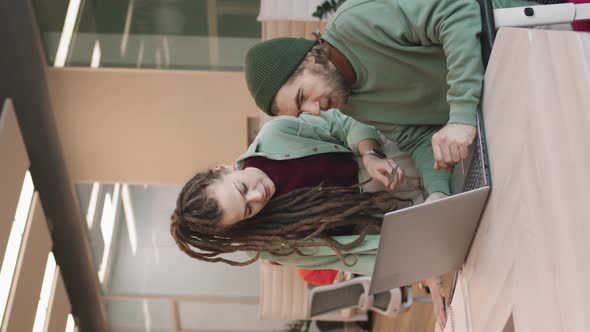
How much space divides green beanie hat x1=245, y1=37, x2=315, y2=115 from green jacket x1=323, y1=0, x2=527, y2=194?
0.07 m

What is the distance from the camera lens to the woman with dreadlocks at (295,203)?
4.57ft

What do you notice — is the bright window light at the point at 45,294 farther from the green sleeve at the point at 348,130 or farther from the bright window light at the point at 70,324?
the green sleeve at the point at 348,130

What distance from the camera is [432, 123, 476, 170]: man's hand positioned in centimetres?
118

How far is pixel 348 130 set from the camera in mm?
1545

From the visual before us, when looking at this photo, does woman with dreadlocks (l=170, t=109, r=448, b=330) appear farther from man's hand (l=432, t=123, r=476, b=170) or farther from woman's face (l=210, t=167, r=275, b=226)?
man's hand (l=432, t=123, r=476, b=170)

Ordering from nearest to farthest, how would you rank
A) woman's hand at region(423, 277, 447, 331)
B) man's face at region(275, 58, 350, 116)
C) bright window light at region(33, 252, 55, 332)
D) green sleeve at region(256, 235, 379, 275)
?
1. man's face at region(275, 58, 350, 116)
2. green sleeve at region(256, 235, 379, 275)
3. woman's hand at region(423, 277, 447, 331)
4. bright window light at region(33, 252, 55, 332)

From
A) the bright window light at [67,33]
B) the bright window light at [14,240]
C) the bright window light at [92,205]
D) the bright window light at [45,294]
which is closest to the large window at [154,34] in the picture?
the bright window light at [67,33]

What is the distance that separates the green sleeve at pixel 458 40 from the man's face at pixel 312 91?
0.58 feet

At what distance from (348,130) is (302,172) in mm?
155

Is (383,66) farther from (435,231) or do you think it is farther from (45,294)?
(45,294)

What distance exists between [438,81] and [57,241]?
10.8 feet

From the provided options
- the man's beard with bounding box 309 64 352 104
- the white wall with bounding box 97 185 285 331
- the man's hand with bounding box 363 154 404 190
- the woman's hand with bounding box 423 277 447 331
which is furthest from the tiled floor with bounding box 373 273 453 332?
the man's beard with bounding box 309 64 352 104

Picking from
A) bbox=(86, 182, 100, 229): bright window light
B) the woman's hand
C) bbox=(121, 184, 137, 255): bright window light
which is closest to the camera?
the woman's hand

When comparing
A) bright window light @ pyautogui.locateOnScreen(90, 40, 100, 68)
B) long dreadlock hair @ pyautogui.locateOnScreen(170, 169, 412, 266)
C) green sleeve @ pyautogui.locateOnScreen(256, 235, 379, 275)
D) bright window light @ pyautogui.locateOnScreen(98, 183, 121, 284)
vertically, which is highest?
bright window light @ pyautogui.locateOnScreen(90, 40, 100, 68)
